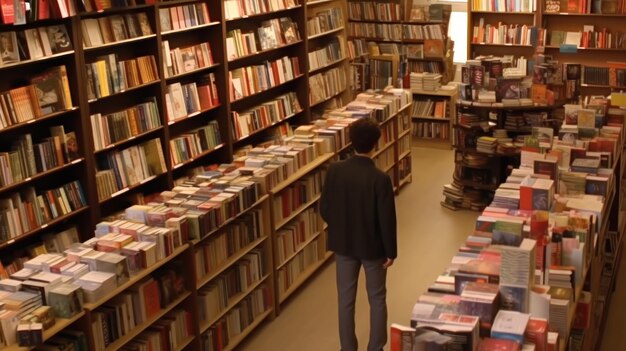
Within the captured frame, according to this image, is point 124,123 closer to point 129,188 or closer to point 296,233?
point 129,188

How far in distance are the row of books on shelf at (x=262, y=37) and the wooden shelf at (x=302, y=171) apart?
5.25ft

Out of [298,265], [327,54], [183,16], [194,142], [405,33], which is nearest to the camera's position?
[298,265]

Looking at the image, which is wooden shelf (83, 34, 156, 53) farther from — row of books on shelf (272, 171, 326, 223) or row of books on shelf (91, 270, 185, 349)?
row of books on shelf (91, 270, 185, 349)

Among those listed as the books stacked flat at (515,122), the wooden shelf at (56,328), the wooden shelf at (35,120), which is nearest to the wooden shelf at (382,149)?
the books stacked flat at (515,122)

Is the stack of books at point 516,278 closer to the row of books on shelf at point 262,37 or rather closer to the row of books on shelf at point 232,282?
the row of books on shelf at point 232,282

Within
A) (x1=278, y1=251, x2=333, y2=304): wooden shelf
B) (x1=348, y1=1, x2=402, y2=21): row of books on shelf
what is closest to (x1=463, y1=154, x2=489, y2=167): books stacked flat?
(x1=278, y1=251, x2=333, y2=304): wooden shelf

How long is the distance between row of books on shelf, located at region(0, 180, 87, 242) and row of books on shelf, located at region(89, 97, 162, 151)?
0.45 metres

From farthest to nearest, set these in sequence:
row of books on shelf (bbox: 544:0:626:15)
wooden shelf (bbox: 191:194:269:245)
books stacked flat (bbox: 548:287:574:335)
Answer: row of books on shelf (bbox: 544:0:626:15) → wooden shelf (bbox: 191:194:269:245) → books stacked flat (bbox: 548:287:574:335)

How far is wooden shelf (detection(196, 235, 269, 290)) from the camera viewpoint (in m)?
5.83

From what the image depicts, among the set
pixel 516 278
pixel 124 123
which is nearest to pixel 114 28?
pixel 124 123

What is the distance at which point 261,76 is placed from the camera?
8.95 meters

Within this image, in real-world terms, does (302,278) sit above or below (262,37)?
below

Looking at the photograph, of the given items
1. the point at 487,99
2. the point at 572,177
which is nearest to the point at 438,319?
the point at 572,177

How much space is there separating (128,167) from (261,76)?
2382 mm
